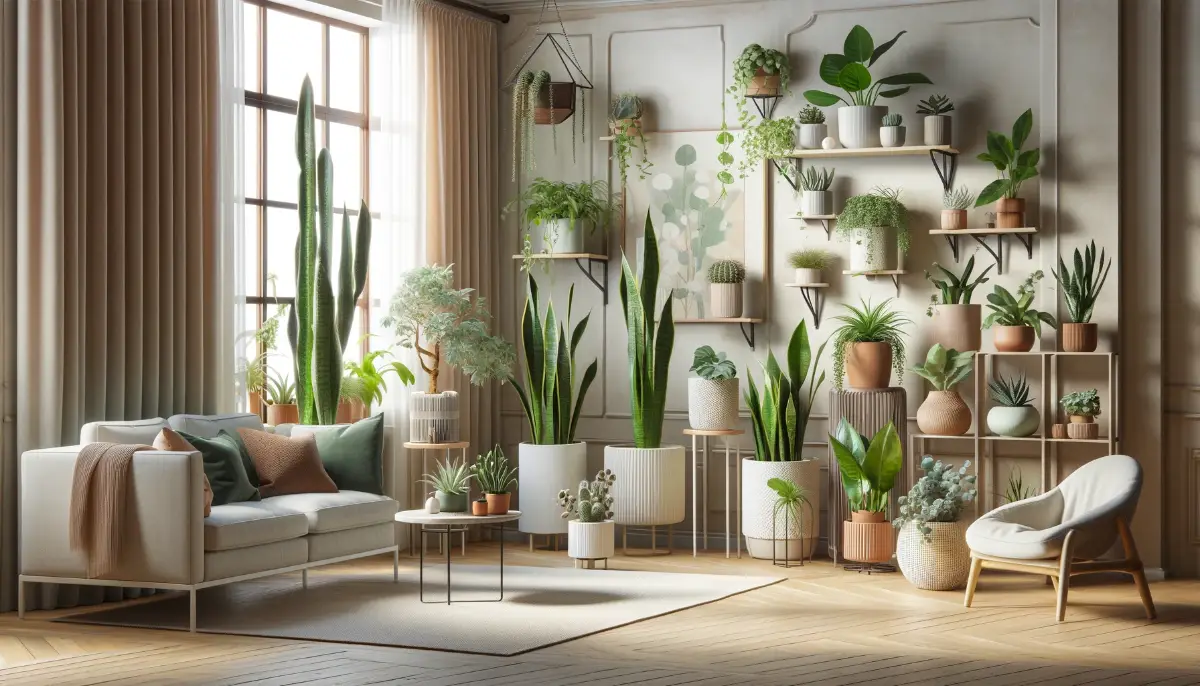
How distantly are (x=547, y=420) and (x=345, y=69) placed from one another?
2.29m

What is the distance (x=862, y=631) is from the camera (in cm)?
566

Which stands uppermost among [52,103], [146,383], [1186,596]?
[52,103]

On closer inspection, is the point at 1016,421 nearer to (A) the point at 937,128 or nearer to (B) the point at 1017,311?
(B) the point at 1017,311

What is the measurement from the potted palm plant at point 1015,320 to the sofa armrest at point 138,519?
13.0ft

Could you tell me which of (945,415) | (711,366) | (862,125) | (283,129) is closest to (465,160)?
(283,129)

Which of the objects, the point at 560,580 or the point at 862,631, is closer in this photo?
the point at 862,631

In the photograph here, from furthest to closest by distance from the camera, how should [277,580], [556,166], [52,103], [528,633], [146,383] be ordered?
1. [556,166]
2. [277,580]
3. [146,383]
4. [52,103]
5. [528,633]

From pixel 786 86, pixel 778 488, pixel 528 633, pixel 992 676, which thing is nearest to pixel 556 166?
pixel 786 86

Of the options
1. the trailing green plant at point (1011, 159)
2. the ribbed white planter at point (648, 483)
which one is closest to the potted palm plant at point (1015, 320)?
the trailing green plant at point (1011, 159)

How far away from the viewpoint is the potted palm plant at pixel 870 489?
700 cm

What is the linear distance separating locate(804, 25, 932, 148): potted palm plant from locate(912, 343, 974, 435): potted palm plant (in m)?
1.23

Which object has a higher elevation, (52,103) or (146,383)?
(52,103)

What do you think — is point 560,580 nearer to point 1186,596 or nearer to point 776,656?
point 776,656

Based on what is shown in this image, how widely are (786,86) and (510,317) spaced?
7.10ft
